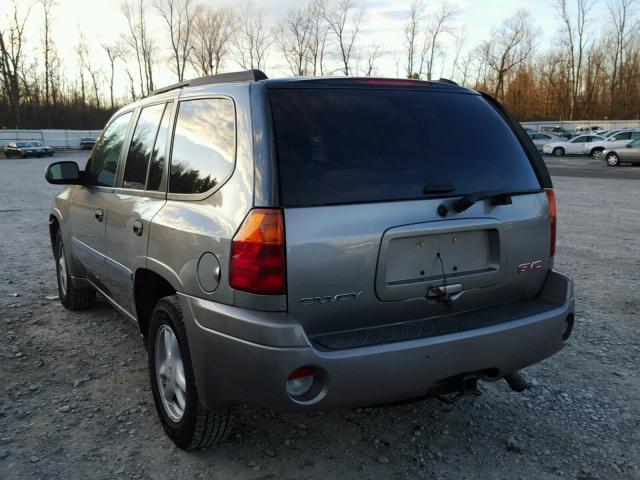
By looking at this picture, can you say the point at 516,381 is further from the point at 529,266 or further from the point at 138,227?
the point at 138,227

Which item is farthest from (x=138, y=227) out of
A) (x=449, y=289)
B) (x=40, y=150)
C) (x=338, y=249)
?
(x=40, y=150)

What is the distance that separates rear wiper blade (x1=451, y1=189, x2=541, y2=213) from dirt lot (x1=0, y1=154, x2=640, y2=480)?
1301 mm

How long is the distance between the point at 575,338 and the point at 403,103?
2.79m

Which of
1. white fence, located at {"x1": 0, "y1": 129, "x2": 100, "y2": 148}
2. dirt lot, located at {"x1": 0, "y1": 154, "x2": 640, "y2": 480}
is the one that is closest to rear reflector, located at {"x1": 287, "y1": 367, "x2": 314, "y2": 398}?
dirt lot, located at {"x1": 0, "y1": 154, "x2": 640, "y2": 480}

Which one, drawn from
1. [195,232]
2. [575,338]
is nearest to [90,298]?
[195,232]

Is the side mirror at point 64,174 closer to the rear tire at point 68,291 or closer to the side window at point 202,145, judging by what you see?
the rear tire at point 68,291

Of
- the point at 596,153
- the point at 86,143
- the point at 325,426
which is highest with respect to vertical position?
the point at 86,143

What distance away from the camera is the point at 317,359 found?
2311 millimetres

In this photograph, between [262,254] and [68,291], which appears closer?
[262,254]

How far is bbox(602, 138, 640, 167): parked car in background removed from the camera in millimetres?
28297

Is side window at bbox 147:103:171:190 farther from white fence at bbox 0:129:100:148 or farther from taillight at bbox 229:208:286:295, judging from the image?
white fence at bbox 0:129:100:148

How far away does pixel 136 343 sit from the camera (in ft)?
14.8

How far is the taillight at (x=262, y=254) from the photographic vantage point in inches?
92.3

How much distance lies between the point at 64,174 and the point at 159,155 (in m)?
1.54
